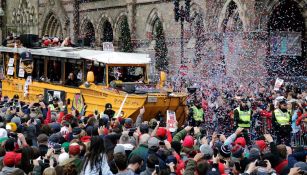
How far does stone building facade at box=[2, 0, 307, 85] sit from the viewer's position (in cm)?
2862

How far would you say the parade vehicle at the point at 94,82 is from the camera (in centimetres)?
1812

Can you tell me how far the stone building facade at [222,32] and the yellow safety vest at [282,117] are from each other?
12262 mm

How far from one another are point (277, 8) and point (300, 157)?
21123mm

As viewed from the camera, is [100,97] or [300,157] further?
[100,97]

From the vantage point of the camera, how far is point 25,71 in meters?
23.5

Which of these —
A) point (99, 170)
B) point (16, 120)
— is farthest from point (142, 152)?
point (16, 120)

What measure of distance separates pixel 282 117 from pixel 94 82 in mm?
6202

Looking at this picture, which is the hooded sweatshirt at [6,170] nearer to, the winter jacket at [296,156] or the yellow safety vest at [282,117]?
the winter jacket at [296,156]

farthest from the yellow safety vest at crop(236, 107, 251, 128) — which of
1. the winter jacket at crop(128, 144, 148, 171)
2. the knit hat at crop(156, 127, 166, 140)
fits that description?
the winter jacket at crop(128, 144, 148, 171)

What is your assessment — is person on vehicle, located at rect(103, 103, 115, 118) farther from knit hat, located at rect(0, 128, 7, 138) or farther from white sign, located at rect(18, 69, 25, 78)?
white sign, located at rect(18, 69, 25, 78)

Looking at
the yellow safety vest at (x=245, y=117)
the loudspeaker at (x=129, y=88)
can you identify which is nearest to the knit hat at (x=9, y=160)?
the yellow safety vest at (x=245, y=117)

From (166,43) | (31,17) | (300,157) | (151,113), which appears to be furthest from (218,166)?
(31,17)

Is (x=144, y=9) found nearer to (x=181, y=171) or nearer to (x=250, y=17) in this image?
(x=250, y=17)

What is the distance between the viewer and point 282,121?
15969mm
